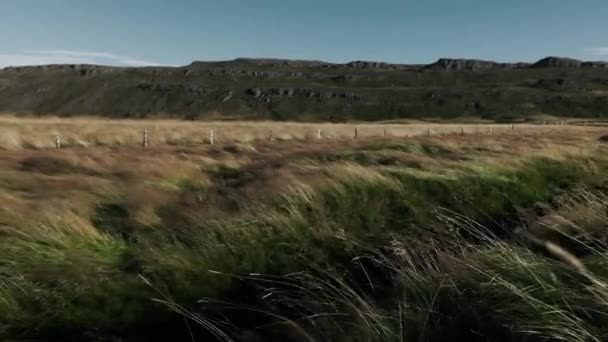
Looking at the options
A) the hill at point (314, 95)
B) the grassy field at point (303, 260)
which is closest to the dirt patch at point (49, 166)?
the grassy field at point (303, 260)

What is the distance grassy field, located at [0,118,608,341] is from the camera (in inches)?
126

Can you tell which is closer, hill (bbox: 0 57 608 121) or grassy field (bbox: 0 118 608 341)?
grassy field (bbox: 0 118 608 341)

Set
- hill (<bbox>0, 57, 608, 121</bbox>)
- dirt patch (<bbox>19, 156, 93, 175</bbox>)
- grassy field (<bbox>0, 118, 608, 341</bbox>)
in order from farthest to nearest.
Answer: hill (<bbox>0, 57, 608, 121</bbox>) → dirt patch (<bbox>19, 156, 93, 175</bbox>) → grassy field (<bbox>0, 118, 608, 341</bbox>)

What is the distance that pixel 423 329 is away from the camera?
2.93 meters

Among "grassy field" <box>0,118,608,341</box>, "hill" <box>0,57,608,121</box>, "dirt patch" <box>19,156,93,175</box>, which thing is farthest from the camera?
"hill" <box>0,57,608,121</box>

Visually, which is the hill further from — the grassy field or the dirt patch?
the grassy field

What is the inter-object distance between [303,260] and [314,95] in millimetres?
155257

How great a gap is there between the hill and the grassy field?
11562 cm

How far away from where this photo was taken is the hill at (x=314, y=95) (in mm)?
135000

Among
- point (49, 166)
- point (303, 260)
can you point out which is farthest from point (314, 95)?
point (303, 260)

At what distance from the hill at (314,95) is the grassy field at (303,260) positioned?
379 ft

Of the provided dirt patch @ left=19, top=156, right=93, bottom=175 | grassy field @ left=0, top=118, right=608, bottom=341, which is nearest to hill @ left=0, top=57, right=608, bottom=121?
dirt patch @ left=19, top=156, right=93, bottom=175

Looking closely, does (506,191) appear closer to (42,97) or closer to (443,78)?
(42,97)

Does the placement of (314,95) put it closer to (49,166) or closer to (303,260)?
(49,166)
